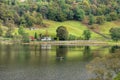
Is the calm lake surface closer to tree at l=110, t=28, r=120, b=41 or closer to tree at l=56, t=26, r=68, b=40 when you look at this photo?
tree at l=56, t=26, r=68, b=40

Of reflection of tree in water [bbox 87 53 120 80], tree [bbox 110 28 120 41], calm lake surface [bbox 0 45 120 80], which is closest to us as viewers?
reflection of tree in water [bbox 87 53 120 80]

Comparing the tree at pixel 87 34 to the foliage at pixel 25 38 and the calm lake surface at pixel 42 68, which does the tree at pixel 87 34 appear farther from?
the calm lake surface at pixel 42 68

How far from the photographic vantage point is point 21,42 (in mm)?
168125

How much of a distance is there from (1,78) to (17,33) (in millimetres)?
107008

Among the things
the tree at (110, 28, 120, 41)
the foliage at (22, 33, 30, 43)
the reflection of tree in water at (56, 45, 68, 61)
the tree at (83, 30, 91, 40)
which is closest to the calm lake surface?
the reflection of tree in water at (56, 45, 68, 61)

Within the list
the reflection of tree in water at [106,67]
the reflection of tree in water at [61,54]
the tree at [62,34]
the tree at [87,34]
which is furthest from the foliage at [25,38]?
the reflection of tree in water at [106,67]

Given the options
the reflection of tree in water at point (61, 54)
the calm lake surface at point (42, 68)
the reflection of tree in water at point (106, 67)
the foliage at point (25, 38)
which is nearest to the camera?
the reflection of tree in water at point (106, 67)

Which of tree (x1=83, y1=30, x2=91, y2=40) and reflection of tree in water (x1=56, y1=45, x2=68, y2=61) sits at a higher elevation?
tree (x1=83, y1=30, x2=91, y2=40)

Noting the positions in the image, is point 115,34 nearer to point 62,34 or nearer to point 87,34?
point 87,34

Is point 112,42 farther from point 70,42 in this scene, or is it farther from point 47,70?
point 47,70

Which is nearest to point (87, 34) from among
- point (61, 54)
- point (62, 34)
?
point (62, 34)

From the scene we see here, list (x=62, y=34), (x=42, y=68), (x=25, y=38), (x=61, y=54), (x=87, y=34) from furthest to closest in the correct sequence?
(x=87, y=34)
(x=62, y=34)
(x=25, y=38)
(x=61, y=54)
(x=42, y=68)

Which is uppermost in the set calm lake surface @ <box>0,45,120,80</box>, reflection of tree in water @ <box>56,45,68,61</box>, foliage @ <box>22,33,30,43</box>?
foliage @ <box>22,33,30,43</box>

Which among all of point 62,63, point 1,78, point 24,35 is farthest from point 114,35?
point 1,78
